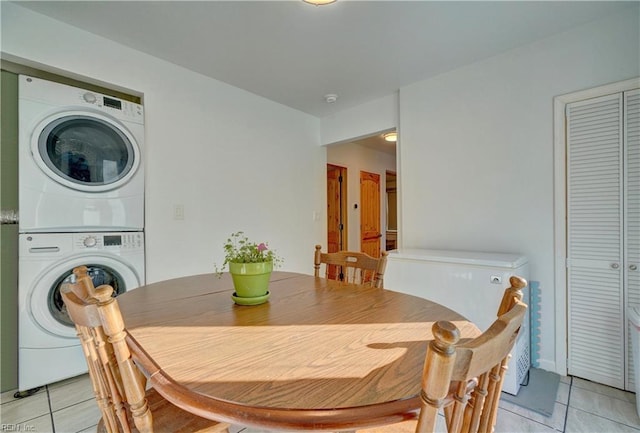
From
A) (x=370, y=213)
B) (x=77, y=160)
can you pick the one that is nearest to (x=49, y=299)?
(x=77, y=160)

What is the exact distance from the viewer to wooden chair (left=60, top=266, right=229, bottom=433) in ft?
1.99

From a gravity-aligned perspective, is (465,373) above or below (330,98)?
below

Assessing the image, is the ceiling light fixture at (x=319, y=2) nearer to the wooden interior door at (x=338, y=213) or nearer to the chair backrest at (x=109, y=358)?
the chair backrest at (x=109, y=358)

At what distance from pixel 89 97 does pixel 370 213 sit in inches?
166

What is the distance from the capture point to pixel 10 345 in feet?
6.06

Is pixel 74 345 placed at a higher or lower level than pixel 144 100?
lower

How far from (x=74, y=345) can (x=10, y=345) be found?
0.38 metres

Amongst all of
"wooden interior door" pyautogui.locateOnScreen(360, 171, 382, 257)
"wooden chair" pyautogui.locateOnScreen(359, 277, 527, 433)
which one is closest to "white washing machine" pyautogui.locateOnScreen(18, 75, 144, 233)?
"wooden chair" pyautogui.locateOnScreen(359, 277, 527, 433)

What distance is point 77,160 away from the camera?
192 cm

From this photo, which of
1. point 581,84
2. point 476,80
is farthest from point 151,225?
point 581,84

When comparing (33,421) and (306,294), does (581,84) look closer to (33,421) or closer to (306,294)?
(306,294)

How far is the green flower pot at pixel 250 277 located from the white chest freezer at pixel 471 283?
4.67 feet

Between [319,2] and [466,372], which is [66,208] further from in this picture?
[466,372]

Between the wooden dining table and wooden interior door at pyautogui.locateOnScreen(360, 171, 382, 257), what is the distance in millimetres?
3855
